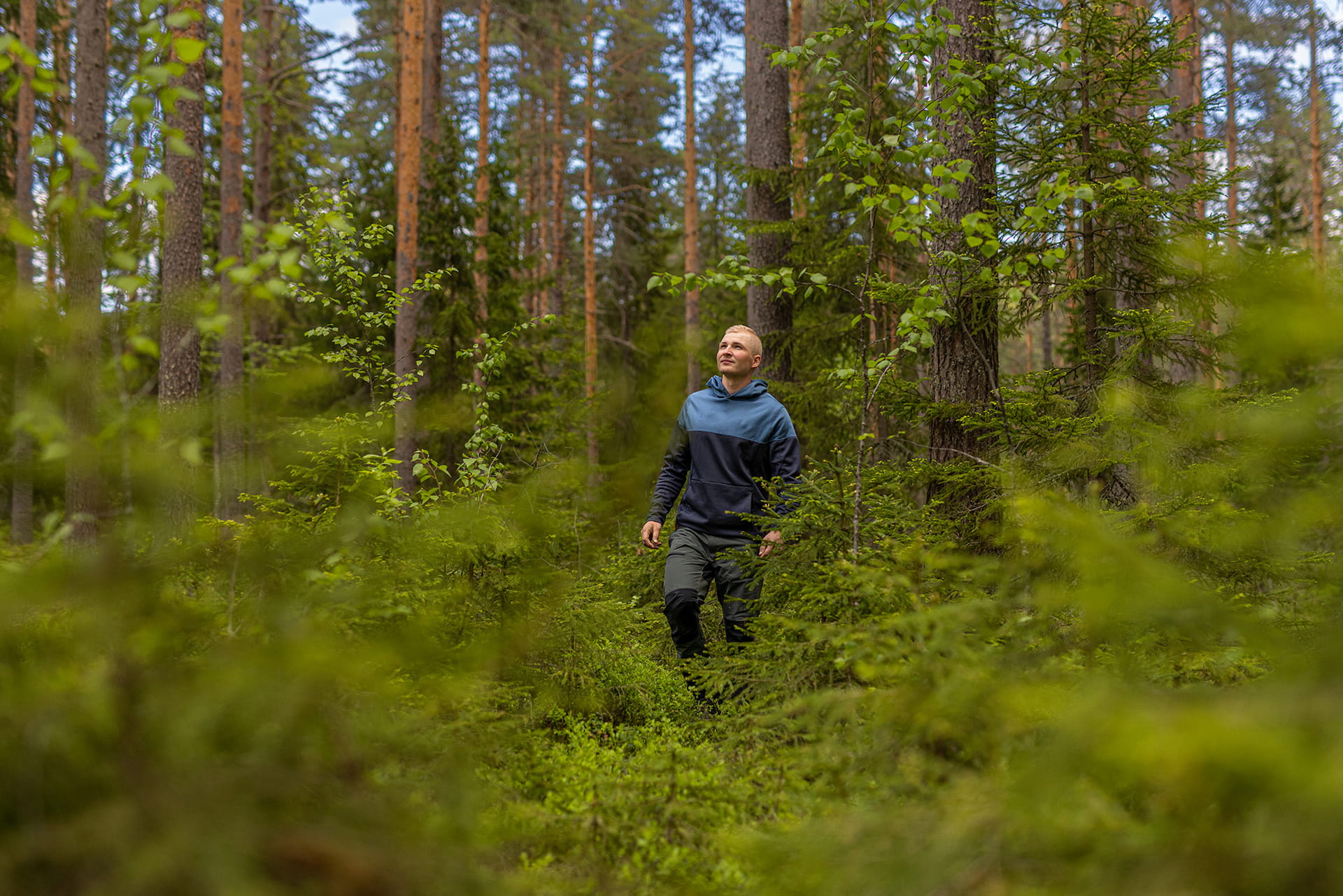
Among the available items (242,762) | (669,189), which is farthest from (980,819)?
(669,189)

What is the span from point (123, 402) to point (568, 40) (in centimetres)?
1883

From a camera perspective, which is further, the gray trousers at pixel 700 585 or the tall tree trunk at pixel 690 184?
the tall tree trunk at pixel 690 184

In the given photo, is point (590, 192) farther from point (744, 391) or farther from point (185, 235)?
point (744, 391)

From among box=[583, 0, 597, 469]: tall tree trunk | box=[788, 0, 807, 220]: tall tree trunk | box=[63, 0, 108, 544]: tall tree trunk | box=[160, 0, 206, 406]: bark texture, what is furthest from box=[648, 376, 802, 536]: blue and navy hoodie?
box=[583, 0, 597, 469]: tall tree trunk

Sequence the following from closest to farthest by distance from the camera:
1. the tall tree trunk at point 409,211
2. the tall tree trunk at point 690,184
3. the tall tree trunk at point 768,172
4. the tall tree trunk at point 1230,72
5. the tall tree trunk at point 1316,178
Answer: the tall tree trunk at point 768,172 < the tall tree trunk at point 409,211 < the tall tree trunk at point 690,184 < the tall tree trunk at point 1230,72 < the tall tree trunk at point 1316,178

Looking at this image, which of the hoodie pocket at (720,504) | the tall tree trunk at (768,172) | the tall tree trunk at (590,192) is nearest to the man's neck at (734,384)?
the hoodie pocket at (720,504)

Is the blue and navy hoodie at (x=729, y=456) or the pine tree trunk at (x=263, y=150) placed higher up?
the pine tree trunk at (x=263, y=150)

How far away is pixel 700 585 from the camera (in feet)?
14.2

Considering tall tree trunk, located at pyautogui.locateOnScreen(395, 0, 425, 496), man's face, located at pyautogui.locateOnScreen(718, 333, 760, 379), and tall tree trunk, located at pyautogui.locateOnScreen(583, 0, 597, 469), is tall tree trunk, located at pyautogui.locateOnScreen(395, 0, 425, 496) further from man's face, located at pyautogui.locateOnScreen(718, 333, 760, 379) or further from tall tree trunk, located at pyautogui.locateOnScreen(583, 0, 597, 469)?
tall tree trunk, located at pyautogui.locateOnScreen(583, 0, 597, 469)

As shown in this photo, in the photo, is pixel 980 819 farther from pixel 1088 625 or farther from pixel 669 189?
pixel 669 189

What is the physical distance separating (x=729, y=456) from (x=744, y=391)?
44cm

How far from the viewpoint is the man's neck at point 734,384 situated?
471 cm

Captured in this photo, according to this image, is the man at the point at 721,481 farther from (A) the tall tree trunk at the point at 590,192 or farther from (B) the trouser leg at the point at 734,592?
(A) the tall tree trunk at the point at 590,192

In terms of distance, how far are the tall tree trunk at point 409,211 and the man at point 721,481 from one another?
515cm
